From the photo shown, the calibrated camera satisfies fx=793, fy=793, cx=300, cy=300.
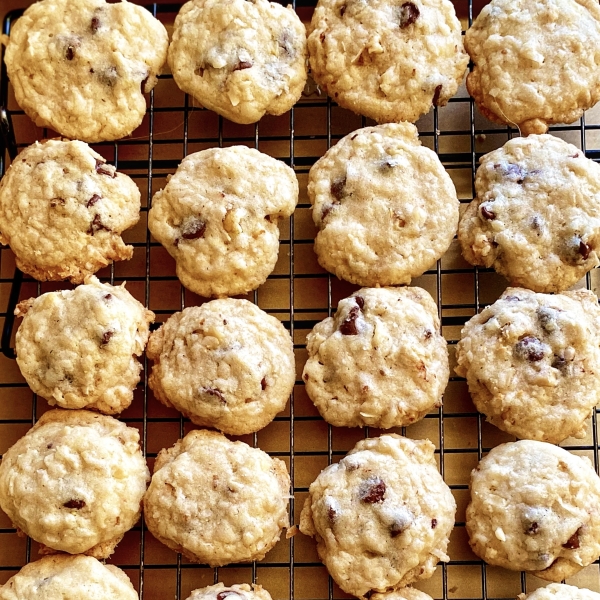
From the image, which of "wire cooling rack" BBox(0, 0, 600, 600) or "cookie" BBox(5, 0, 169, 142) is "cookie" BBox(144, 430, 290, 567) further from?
"cookie" BBox(5, 0, 169, 142)

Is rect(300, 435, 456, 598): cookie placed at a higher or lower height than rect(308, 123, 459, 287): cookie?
lower

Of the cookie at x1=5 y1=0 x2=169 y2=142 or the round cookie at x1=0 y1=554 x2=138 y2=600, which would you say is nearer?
the round cookie at x1=0 y1=554 x2=138 y2=600

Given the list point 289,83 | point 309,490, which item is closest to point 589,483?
point 309,490

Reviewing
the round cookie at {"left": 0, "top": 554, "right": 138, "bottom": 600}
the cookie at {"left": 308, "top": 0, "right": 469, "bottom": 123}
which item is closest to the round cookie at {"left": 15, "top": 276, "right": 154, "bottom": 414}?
the round cookie at {"left": 0, "top": 554, "right": 138, "bottom": 600}

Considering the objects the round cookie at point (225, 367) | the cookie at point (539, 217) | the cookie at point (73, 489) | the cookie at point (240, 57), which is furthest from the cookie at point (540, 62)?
the cookie at point (73, 489)

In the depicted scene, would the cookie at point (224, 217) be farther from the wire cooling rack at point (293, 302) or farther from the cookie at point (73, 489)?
the cookie at point (73, 489)
